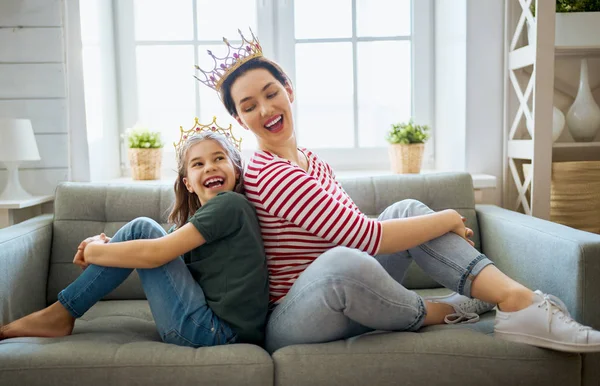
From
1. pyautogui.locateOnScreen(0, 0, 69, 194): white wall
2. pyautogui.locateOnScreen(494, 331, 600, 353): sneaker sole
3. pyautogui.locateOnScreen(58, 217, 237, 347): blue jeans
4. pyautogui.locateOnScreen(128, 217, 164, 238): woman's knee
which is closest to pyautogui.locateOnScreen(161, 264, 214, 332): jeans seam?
pyautogui.locateOnScreen(58, 217, 237, 347): blue jeans

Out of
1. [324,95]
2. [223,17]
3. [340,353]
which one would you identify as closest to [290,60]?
[324,95]

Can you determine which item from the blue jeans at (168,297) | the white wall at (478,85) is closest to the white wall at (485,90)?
the white wall at (478,85)

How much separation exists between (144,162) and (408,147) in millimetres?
1092

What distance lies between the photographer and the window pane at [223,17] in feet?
9.00

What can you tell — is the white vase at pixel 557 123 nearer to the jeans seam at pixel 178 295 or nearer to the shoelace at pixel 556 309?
the shoelace at pixel 556 309

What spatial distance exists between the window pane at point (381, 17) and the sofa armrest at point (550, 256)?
3.53 feet

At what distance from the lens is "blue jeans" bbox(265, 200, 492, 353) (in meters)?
1.39

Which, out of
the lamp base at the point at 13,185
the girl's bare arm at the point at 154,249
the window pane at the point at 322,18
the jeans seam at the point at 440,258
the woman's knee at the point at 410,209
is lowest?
the jeans seam at the point at 440,258

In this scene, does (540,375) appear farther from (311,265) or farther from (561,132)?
(561,132)

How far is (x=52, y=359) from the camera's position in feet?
4.58

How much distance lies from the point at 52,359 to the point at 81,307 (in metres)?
0.21

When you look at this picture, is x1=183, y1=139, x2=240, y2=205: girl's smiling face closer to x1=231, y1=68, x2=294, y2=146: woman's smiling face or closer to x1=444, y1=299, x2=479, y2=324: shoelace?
x1=231, y1=68, x2=294, y2=146: woman's smiling face

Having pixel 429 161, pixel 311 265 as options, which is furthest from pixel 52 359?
pixel 429 161

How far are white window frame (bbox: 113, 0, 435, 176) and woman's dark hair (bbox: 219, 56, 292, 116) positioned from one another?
39.7 inches
